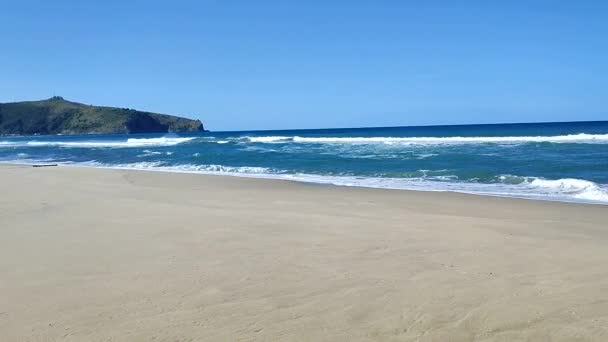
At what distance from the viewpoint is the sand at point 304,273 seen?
11.0 ft

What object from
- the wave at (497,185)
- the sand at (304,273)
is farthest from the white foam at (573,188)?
the sand at (304,273)

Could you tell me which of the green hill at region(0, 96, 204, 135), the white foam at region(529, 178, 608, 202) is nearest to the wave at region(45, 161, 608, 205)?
the white foam at region(529, 178, 608, 202)

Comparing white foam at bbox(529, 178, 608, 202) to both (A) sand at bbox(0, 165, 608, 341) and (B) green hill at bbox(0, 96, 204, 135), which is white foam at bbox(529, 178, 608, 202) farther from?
(B) green hill at bbox(0, 96, 204, 135)

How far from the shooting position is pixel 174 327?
3.34m

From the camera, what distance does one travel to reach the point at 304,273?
449 centimetres

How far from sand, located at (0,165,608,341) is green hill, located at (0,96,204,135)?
113 meters

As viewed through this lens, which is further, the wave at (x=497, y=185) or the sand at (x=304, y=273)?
the wave at (x=497, y=185)

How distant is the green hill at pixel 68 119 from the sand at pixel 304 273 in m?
113

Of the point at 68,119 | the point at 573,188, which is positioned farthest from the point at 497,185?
the point at 68,119

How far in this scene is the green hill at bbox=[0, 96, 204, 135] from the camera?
111 meters

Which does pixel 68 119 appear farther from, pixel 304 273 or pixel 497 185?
pixel 304 273

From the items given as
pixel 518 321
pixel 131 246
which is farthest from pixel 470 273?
pixel 131 246

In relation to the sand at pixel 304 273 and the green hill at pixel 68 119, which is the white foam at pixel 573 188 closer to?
the sand at pixel 304 273

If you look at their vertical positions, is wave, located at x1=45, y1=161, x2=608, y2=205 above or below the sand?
below
